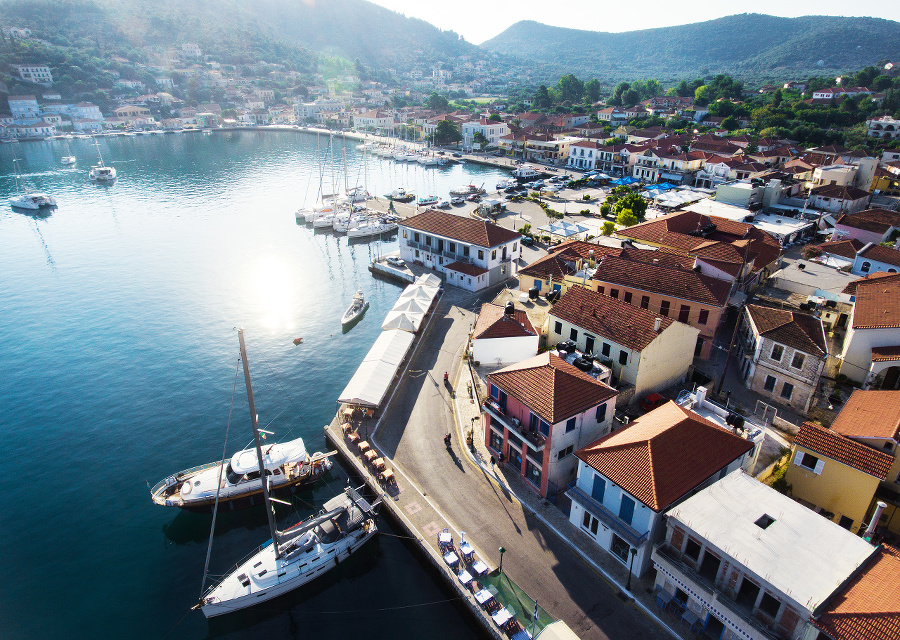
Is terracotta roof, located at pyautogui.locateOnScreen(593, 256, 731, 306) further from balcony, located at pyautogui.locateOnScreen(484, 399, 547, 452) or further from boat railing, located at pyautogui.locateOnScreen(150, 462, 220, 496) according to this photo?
boat railing, located at pyautogui.locateOnScreen(150, 462, 220, 496)

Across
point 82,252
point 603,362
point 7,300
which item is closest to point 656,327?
point 603,362

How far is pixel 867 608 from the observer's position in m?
18.8

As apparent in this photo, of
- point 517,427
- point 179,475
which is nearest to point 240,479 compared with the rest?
point 179,475

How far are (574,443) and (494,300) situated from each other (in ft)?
89.5

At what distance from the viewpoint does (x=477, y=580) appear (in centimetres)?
2611

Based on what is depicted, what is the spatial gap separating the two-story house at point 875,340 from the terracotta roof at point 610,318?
15046mm

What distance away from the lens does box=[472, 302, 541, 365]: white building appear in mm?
42750

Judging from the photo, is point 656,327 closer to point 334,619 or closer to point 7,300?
point 334,619

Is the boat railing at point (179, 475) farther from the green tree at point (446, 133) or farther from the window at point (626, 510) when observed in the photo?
the green tree at point (446, 133)

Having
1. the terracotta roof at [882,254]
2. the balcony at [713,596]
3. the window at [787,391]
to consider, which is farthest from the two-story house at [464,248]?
the terracotta roof at [882,254]

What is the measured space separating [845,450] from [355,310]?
158 feet

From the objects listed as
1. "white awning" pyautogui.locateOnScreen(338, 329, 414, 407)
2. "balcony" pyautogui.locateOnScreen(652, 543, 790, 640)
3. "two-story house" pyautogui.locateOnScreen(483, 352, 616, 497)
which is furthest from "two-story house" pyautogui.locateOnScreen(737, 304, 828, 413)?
"white awning" pyautogui.locateOnScreen(338, 329, 414, 407)

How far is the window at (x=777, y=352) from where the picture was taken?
38406mm

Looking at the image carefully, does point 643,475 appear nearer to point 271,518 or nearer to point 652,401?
point 652,401
